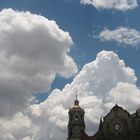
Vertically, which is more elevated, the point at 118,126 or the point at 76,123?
the point at 76,123

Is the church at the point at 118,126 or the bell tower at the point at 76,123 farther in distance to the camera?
the bell tower at the point at 76,123

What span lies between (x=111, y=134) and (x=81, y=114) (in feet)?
30.1

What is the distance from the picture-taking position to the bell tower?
94688mm

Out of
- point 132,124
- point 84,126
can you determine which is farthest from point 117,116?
point 84,126

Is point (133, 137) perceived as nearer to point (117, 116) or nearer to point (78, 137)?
point (117, 116)

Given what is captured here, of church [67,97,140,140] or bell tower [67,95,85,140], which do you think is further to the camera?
bell tower [67,95,85,140]

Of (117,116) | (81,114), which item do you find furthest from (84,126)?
(117,116)

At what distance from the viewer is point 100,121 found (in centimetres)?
9094

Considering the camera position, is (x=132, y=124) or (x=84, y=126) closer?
(x=132, y=124)

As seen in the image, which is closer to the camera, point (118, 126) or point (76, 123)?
point (118, 126)

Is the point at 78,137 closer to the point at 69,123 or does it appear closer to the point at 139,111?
the point at 69,123

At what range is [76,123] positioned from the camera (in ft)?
314

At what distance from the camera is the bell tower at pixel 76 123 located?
9469cm

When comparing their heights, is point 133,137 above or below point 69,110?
below
